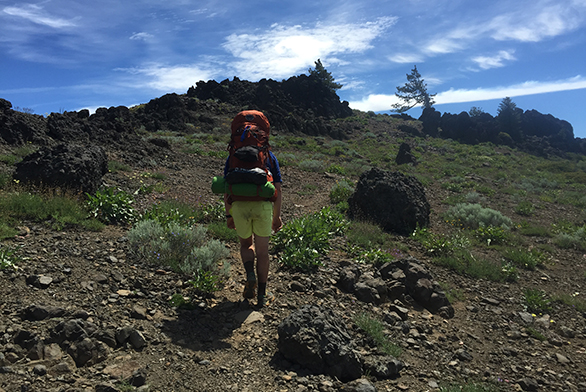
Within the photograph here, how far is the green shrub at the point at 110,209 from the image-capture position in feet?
19.4

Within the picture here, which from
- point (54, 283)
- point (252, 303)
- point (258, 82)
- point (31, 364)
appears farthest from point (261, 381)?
point (258, 82)

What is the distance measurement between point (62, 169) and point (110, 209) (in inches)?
57.7

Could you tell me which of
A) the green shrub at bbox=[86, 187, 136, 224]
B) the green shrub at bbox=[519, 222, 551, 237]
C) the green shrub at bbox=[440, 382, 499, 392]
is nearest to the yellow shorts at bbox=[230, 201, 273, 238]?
the green shrub at bbox=[440, 382, 499, 392]

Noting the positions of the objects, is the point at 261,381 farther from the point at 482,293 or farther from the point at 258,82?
the point at 258,82

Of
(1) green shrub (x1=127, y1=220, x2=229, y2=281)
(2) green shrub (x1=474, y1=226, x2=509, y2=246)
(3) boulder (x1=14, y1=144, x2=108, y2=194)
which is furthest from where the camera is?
(2) green shrub (x1=474, y1=226, x2=509, y2=246)

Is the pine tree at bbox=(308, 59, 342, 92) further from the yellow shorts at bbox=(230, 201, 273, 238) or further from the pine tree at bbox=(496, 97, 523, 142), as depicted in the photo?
the yellow shorts at bbox=(230, 201, 273, 238)

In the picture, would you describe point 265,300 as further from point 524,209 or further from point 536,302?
point 524,209

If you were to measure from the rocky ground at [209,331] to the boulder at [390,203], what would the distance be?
2.73m

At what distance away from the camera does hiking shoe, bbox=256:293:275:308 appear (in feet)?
13.5

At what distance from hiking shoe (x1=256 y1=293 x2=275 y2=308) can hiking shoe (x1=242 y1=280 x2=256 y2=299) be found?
0.09m

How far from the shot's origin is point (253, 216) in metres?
3.72

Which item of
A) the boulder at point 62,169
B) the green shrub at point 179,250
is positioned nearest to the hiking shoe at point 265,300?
the green shrub at point 179,250

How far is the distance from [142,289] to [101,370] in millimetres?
1380

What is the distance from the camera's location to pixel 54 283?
367 cm
